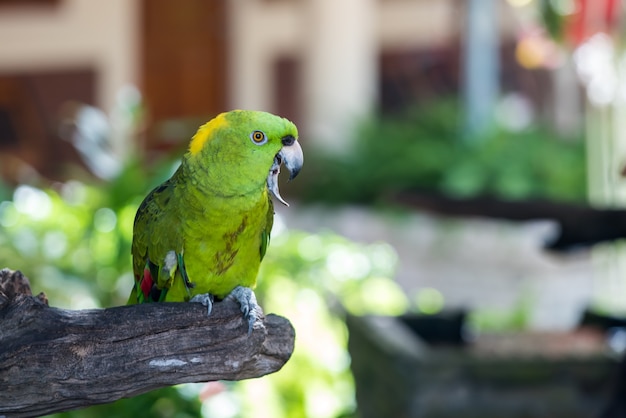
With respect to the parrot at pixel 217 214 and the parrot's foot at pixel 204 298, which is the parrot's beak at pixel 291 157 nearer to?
the parrot at pixel 217 214

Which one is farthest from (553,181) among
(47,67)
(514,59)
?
(47,67)

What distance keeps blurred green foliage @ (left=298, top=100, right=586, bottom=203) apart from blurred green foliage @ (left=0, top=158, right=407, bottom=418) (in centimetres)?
120

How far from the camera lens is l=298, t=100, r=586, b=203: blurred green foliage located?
638 cm

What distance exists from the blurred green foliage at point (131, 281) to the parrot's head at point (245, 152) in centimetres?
118

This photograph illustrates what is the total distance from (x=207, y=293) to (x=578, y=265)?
16.2ft

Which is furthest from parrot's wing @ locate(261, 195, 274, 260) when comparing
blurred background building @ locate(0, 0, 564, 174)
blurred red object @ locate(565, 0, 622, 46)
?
blurred background building @ locate(0, 0, 564, 174)

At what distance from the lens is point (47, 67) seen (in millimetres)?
7004

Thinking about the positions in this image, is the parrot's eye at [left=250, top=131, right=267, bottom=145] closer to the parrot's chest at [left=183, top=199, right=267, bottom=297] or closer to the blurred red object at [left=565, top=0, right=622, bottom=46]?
the parrot's chest at [left=183, top=199, right=267, bottom=297]

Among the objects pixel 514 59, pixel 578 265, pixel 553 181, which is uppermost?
pixel 514 59

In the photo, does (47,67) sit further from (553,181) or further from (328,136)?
(553,181)

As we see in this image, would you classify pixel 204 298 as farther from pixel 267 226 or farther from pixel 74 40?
pixel 74 40

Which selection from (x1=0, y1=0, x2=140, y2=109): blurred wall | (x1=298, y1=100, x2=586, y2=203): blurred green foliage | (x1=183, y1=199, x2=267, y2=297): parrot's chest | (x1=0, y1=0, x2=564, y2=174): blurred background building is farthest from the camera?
(x1=0, y1=0, x2=564, y2=174): blurred background building

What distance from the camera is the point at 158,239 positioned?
1.77 meters

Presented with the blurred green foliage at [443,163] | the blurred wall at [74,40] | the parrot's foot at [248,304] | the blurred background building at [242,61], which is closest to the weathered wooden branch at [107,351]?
the parrot's foot at [248,304]
